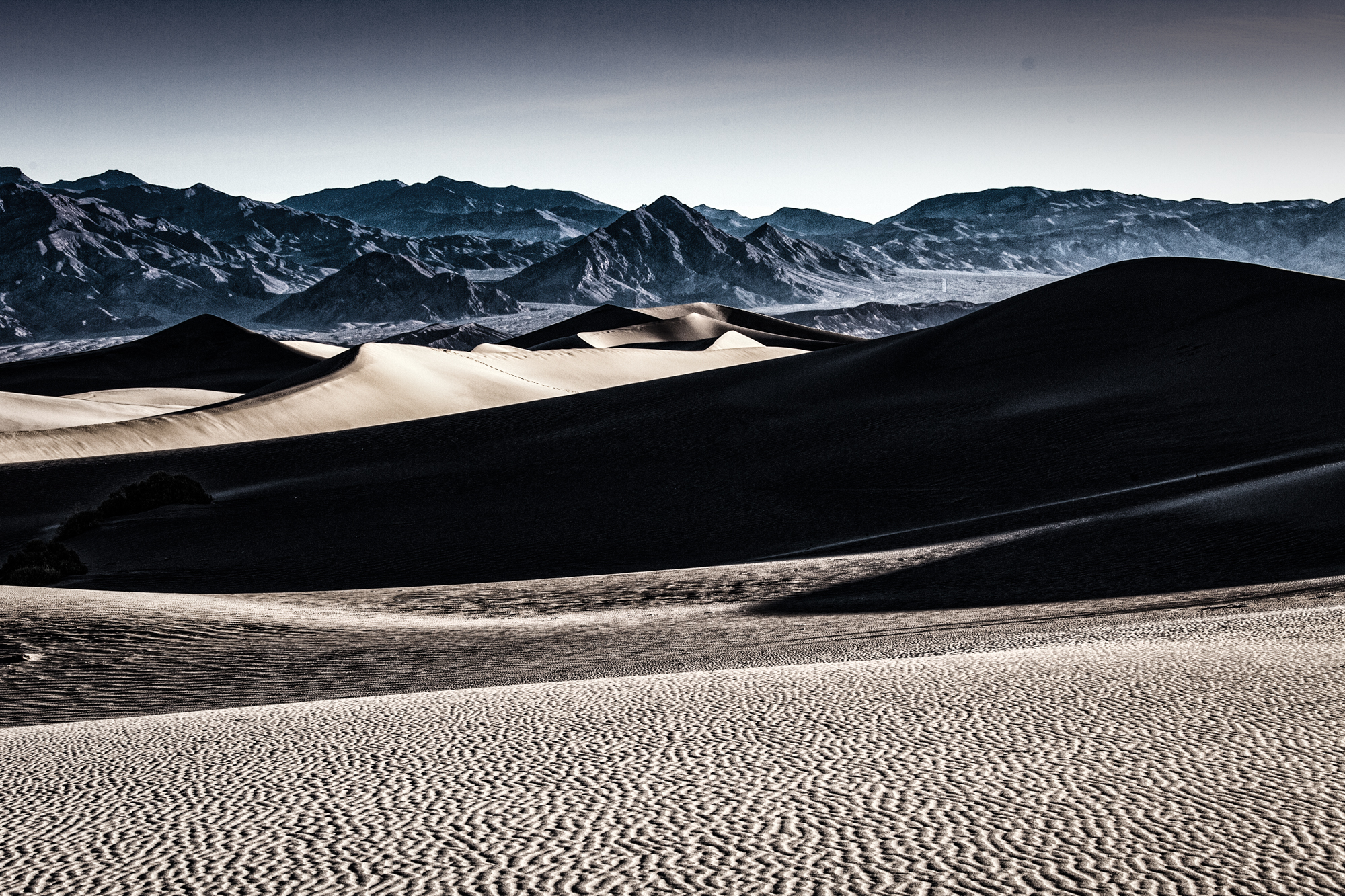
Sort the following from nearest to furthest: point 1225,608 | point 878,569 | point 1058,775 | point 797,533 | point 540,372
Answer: point 1058,775
point 1225,608
point 878,569
point 797,533
point 540,372

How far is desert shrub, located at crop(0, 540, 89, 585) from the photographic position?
14586 millimetres

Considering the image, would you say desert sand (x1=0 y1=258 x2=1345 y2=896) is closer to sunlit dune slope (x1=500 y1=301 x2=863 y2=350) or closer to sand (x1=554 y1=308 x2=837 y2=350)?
sand (x1=554 y1=308 x2=837 y2=350)

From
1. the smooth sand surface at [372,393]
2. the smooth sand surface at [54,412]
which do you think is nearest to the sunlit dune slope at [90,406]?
the smooth sand surface at [54,412]

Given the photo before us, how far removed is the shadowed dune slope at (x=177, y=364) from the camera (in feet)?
295

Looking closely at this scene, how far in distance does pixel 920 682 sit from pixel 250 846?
10.2ft

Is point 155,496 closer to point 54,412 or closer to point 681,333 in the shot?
point 54,412

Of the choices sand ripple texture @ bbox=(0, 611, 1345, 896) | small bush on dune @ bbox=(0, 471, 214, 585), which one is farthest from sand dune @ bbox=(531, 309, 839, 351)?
sand ripple texture @ bbox=(0, 611, 1345, 896)

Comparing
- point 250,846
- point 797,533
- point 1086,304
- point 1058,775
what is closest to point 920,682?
point 1058,775

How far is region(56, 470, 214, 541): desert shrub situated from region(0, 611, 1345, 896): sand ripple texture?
53.5 ft

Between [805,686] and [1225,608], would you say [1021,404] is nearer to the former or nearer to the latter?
[1225,608]

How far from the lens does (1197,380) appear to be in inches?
912

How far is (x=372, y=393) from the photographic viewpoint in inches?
1891

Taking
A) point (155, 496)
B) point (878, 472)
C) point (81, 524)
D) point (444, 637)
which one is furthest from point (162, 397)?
point (444, 637)

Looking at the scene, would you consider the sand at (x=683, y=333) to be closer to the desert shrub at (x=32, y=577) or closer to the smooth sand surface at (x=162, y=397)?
the smooth sand surface at (x=162, y=397)
